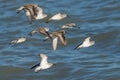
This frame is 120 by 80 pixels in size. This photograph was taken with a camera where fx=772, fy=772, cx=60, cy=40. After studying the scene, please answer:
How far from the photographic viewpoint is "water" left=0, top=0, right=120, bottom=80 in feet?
66.0

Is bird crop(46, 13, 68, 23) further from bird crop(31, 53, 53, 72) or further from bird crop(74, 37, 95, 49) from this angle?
bird crop(31, 53, 53, 72)

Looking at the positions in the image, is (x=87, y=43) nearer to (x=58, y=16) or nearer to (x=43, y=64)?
(x=43, y=64)

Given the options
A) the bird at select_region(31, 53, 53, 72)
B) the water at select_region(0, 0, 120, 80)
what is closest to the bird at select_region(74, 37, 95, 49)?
the water at select_region(0, 0, 120, 80)

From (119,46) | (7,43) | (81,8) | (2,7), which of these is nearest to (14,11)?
(2,7)

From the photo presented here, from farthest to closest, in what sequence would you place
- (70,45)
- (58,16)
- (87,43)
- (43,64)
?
(58,16) < (70,45) < (87,43) < (43,64)

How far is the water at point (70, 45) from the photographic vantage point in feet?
66.0

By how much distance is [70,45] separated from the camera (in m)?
22.5

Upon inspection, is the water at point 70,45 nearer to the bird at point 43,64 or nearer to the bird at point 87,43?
the bird at point 87,43

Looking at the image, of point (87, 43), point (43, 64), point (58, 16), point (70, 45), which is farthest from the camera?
point (58, 16)

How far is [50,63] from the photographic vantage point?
19.8 metres

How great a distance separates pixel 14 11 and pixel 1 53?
5525mm

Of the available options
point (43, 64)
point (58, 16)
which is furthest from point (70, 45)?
point (43, 64)

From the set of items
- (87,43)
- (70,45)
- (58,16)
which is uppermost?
(58,16)

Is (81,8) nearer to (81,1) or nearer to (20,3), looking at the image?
(81,1)
